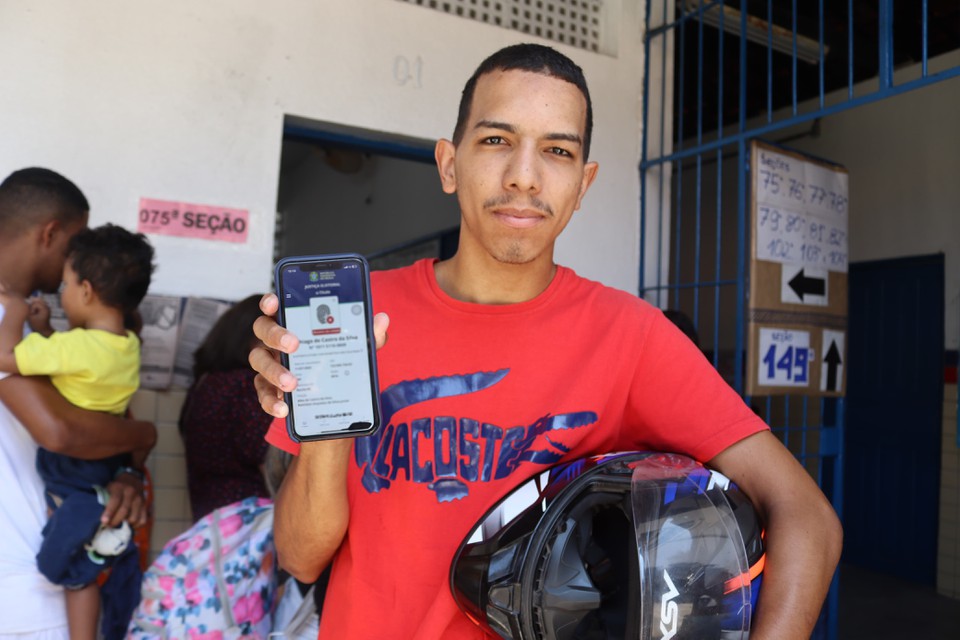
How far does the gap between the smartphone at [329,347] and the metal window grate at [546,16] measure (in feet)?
9.61

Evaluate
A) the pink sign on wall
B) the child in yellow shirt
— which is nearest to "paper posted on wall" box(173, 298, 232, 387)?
the pink sign on wall

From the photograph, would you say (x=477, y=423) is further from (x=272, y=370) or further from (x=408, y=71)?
(x=408, y=71)

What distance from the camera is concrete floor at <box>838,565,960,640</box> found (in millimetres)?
4699

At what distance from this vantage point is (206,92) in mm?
3109

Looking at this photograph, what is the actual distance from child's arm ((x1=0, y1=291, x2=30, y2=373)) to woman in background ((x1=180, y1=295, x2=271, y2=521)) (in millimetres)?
656

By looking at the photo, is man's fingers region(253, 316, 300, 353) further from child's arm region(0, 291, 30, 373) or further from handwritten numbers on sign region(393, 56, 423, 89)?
handwritten numbers on sign region(393, 56, 423, 89)

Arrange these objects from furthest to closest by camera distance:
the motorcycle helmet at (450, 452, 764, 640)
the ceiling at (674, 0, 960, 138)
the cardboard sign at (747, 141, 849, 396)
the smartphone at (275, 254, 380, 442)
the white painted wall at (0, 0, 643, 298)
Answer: the ceiling at (674, 0, 960, 138)
the cardboard sign at (747, 141, 849, 396)
the white painted wall at (0, 0, 643, 298)
the smartphone at (275, 254, 380, 442)
the motorcycle helmet at (450, 452, 764, 640)

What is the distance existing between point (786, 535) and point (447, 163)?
78cm

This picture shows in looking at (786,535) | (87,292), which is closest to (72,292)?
(87,292)

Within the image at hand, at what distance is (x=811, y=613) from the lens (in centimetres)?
96

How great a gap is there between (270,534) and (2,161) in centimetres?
182

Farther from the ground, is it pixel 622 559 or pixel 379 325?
pixel 379 325

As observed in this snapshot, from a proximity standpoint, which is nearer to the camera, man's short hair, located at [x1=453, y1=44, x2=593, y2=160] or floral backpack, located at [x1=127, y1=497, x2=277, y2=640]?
man's short hair, located at [x1=453, y1=44, x2=593, y2=160]

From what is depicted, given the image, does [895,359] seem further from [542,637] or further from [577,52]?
[542,637]
